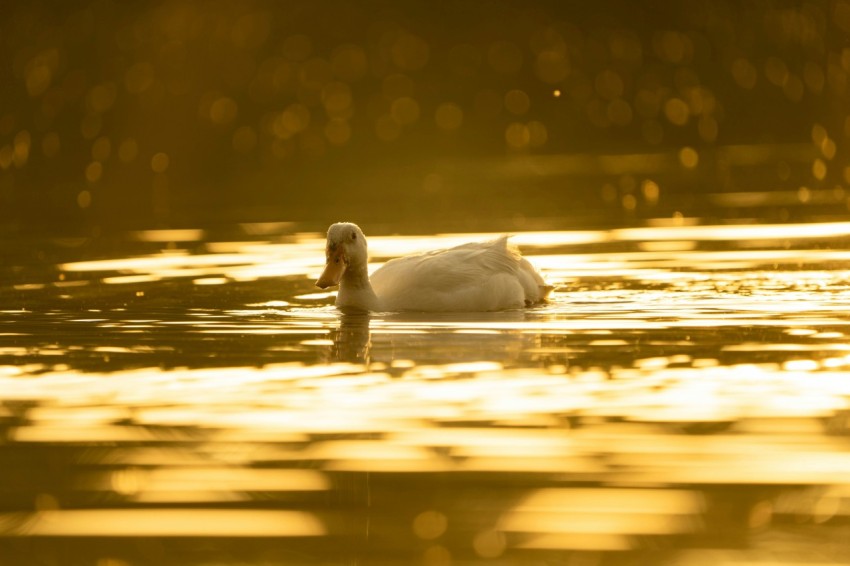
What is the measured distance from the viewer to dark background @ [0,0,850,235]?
27.1m

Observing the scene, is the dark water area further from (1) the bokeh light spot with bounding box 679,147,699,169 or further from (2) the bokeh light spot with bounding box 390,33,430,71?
(2) the bokeh light spot with bounding box 390,33,430,71

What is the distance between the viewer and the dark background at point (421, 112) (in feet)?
88.9

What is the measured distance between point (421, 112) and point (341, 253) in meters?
30.7

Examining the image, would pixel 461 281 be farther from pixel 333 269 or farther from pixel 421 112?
pixel 421 112

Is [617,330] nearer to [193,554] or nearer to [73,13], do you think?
[193,554]

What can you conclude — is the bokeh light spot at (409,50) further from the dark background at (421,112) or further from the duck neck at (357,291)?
the duck neck at (357,291)

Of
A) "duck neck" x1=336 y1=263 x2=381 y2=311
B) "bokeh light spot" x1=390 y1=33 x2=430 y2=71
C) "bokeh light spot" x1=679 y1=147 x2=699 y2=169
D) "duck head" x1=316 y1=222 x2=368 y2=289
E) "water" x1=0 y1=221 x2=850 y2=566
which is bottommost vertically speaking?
"water" x1=0 y1=221 x2=850 y2=566

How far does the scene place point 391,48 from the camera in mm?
53625

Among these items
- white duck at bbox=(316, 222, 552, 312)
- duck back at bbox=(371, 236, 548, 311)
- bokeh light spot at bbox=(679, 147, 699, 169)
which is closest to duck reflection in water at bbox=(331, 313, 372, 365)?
white duck at bbox=(316, 222, 552, 312)

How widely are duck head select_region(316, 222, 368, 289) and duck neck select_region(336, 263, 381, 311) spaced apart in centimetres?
3

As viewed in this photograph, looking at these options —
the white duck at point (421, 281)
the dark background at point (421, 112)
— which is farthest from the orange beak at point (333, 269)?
the dark background at point (421, 112)

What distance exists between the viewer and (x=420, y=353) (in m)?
13.0

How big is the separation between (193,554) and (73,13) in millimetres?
42550

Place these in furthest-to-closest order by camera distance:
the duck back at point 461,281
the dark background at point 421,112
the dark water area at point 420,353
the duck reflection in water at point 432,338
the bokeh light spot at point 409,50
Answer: the bokeh light spot at point 409,50 → the dark background at point 421,112 → the duck back at point 461,281 → the duck reflection in water at point 432,338 → the dark water area at point 420,353
